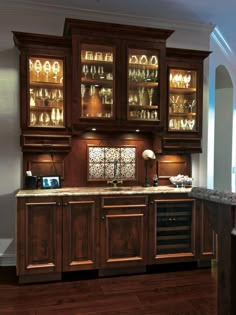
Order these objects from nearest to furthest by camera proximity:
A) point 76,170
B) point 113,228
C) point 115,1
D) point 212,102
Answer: point 113,228 < point 115,1 < point 76,170 < point 212,102

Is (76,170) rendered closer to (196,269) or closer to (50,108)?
(50,108)

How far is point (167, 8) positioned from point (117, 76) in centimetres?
108

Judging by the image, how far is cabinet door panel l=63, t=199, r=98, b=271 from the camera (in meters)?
3.21

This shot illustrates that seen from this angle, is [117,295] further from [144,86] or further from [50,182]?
[144,86]

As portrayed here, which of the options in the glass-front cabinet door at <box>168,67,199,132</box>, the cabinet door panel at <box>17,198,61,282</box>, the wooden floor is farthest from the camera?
the glass-front cabinet door at <box>168,67,199,132</box>

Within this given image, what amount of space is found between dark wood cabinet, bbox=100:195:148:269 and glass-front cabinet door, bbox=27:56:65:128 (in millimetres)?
1121

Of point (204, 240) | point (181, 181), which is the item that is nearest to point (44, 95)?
point (181, 181)

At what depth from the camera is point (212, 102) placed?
4.50 meters

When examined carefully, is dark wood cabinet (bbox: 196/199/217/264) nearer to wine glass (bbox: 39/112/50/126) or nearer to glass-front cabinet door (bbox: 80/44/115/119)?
glass-front cabinet door (bbox: 80/44/115/119)

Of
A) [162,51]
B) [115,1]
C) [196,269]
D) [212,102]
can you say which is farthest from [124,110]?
[196,269]

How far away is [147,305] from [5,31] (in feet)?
10.9

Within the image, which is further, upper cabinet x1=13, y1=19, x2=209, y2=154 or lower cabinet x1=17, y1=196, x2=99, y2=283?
upper cabinet x1=13, y1=19, x2=209, y2=154

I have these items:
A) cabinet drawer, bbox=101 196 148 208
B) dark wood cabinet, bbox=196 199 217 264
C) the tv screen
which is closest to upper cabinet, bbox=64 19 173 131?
the tv screen

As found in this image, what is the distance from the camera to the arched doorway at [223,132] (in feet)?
17.5
